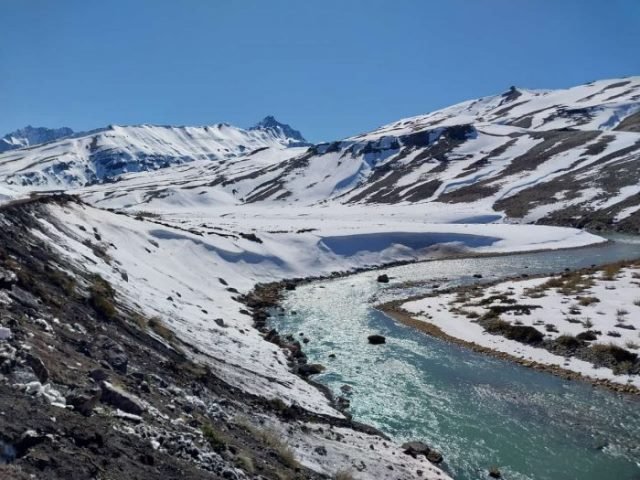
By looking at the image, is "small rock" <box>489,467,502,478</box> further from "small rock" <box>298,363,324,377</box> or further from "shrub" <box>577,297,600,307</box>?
"shrub" <box>577,297,600,307</box>

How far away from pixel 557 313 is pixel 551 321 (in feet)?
5.11

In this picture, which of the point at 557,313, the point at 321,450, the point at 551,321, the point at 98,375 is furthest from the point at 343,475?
the point at 557,313

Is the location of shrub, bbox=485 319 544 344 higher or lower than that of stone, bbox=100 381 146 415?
lower

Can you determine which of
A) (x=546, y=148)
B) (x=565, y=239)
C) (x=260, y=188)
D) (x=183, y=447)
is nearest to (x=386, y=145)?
(x=260, y=188)

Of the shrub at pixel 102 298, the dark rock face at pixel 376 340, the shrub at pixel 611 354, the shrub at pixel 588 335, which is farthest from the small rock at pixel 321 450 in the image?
the shrub at pixel 588 335

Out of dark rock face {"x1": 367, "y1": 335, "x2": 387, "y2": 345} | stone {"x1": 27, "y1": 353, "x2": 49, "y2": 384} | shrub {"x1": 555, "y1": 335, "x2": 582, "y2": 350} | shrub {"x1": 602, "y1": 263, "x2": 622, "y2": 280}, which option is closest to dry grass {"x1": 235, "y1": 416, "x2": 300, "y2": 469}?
stone {"x1": 27, "y1": 353, "x2": 49, "y2": 384}

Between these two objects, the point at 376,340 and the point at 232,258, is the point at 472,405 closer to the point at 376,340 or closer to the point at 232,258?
the point at 376,340

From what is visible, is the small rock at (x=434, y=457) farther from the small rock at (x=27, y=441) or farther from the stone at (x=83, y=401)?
the small rock at (x=27, y=441)

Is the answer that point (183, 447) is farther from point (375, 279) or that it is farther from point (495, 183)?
point (495, 183)

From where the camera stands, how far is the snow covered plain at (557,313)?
27.7 m

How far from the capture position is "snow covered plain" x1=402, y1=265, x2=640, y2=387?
2767 cm

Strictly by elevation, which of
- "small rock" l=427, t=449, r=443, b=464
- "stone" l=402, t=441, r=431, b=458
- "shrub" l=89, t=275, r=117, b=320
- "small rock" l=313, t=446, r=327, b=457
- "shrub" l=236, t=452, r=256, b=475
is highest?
"shrub" l=89, t=275, r=117, b=320

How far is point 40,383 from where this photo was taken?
38.3 feet

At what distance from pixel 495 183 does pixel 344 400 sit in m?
104
